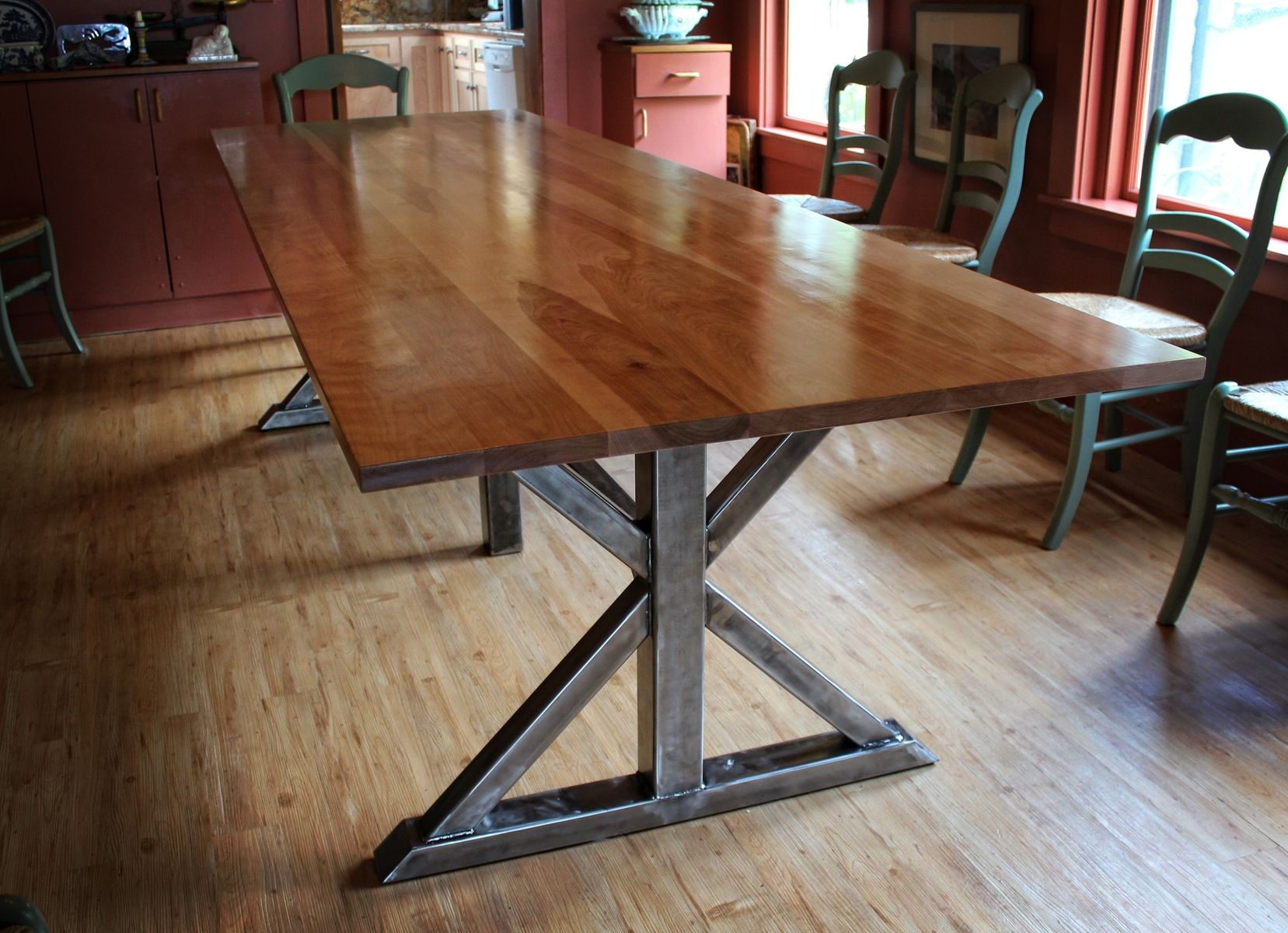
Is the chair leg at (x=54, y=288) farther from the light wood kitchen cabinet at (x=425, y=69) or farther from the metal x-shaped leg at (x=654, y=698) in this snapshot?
the light wood kitchen cabinet at (x=425, y=69)

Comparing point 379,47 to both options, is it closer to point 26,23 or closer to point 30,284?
point 26,23

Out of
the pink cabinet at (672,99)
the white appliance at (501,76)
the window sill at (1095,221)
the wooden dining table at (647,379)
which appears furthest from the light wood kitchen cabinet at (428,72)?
the wooden dining table at (647,379)

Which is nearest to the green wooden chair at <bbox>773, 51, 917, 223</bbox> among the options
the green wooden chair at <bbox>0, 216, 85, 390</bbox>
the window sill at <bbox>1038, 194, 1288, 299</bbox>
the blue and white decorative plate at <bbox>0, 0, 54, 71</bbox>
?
the window sill at <bbox>1038, 194, 1288, 299</bbox>

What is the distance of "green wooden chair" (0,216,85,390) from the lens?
396 centimetres

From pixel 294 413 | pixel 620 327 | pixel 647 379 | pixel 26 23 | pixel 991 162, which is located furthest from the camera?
pixel 26 23

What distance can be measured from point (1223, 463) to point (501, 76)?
5.24 meters

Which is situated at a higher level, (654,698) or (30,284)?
(30,284)

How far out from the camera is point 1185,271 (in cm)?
284

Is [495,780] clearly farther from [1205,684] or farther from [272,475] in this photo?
[272,475]

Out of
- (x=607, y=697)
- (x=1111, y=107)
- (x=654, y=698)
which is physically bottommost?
(x=607, y=697)

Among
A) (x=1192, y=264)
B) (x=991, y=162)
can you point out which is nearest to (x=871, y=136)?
(x=991, y=162)

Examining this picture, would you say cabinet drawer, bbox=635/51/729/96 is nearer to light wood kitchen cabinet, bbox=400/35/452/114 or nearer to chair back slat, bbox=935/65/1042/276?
chair back slat, bbox=935/65/1042/276

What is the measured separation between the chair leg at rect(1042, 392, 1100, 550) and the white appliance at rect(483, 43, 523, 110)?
4.40m

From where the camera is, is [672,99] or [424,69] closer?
[672,99]
